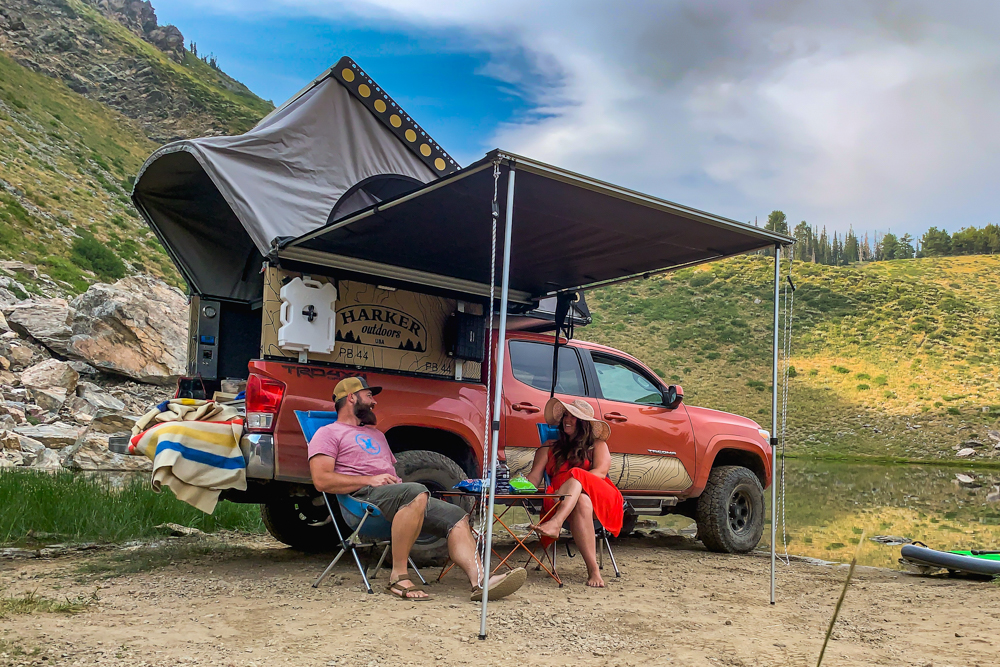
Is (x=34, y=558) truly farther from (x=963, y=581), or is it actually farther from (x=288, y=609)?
(x=963, y=581)

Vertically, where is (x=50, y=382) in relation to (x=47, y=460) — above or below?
above

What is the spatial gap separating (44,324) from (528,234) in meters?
12.3

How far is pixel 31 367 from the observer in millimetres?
12812

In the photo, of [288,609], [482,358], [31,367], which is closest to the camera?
[288,609]

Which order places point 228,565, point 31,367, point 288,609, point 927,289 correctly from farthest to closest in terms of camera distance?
point 927,289
point 31,367
point 228,565
point 288,609

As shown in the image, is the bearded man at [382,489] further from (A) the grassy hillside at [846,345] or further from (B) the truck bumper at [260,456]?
(A) the grassy hillside at [846,345]

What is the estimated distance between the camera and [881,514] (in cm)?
1184

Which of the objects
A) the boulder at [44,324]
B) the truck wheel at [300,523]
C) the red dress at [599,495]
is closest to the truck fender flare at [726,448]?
the red dress at [599,495]

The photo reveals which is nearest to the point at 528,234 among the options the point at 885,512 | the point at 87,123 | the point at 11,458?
the point at 11,458

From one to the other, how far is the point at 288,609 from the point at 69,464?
658 cm

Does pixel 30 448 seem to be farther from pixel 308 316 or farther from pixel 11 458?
pixel 308 316

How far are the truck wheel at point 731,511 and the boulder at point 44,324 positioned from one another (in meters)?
11.7

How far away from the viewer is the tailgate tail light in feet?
15.6

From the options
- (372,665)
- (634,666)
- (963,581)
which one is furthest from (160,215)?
(963,581)
